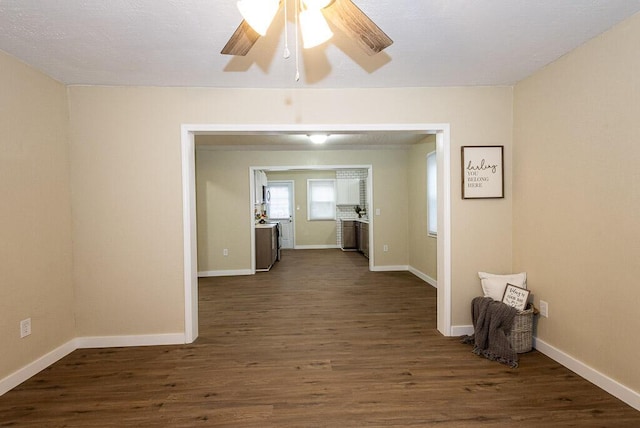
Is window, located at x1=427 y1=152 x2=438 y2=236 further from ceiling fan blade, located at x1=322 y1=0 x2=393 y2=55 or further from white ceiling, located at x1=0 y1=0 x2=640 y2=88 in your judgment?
ceiling fan blade, located at x1=322 y1=0 x2=393 y2=55

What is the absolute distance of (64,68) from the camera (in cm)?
244

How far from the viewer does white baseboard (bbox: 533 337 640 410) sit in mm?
1924

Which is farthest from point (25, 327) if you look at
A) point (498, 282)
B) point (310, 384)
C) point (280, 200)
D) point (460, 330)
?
point (280, 200)

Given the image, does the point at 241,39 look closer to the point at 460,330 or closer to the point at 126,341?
the point at 126,341

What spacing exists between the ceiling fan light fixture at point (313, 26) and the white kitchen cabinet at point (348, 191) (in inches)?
309

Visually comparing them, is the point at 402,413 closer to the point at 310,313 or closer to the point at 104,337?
the point at 310,313

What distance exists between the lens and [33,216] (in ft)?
7.83

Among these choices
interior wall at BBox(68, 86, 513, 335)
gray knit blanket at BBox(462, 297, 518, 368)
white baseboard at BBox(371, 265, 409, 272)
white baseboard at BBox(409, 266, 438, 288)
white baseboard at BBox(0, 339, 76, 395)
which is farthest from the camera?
white baseboard at BBox(371, 265, 409, 272)

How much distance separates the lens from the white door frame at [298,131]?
112 inches

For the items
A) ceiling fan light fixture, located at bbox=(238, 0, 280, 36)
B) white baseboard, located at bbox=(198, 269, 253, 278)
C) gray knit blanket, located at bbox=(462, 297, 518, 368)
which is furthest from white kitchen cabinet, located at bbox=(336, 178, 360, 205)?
ceiling fan light fixture, located at bbox=(238, 0, 280, 36)

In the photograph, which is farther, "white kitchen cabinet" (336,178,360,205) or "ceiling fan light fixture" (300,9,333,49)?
"white kitchen cabinet" (336,178,360,205)

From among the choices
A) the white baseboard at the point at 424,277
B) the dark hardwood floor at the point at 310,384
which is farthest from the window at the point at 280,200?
the dark hardwood floor at the point at 310,384

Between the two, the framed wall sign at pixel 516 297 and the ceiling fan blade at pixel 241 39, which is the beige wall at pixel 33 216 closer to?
the ceiling fan blade at pixel 241 39

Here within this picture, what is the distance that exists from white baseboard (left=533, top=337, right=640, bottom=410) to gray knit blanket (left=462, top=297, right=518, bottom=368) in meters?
0.31
